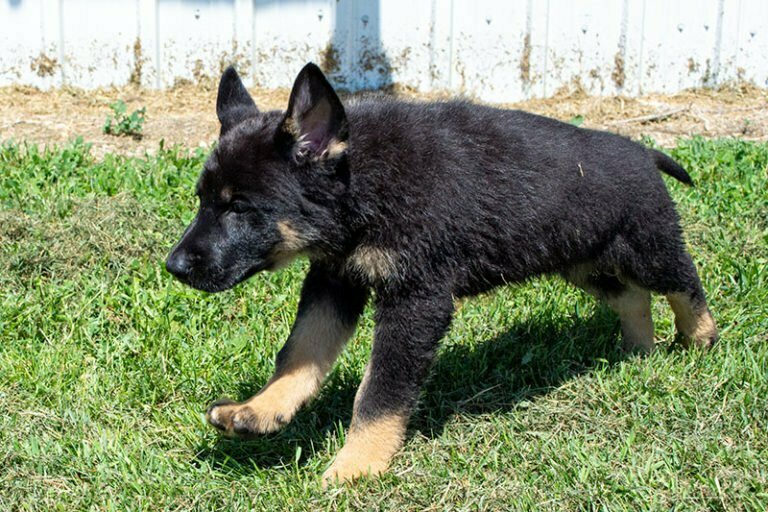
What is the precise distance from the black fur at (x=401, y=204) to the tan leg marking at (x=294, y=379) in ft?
0.32

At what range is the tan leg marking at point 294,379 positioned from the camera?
399 cm

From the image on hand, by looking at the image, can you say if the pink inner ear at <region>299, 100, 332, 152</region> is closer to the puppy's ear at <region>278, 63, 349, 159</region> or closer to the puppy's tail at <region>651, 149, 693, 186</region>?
the puppy's ear at <region>278, 63, 349, 159</region>

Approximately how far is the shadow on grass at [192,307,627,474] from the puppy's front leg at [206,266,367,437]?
0.66ft

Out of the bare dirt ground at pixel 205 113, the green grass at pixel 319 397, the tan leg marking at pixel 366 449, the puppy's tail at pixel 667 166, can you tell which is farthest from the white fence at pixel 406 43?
the tan leg marking at pixel 366 449

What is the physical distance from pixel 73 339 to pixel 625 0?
5751mm

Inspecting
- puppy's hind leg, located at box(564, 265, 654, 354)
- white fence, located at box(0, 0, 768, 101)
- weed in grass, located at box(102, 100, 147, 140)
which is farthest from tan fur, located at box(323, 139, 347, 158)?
white fence, located at box(0, 0, 768, 101)

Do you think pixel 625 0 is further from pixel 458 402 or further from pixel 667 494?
pixel 667 494

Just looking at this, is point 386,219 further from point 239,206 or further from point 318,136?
point 239,206

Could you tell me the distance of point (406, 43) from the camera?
8.45 meters

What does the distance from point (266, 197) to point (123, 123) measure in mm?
3887

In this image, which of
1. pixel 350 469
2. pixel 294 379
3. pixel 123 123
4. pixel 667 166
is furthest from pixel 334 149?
pixel 123 123

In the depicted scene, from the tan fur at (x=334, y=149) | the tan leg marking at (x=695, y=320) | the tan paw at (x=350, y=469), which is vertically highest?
the tan fur at (x=334, y=149)

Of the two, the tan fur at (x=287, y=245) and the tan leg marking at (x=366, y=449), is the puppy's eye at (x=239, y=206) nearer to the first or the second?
the tan fur at (x=287, y=245)

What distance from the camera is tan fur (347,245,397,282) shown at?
12.8 ft
